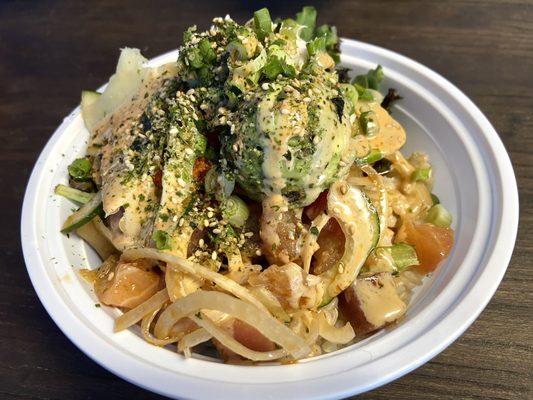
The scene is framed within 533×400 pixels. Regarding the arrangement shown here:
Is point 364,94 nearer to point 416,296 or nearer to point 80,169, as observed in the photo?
point 416,296

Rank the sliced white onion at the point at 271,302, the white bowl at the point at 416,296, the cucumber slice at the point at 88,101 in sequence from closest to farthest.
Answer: the white bowl at the point at 416,296, the sliced white onion at the point at 271,302, the cucumber slice at the point at 88,101

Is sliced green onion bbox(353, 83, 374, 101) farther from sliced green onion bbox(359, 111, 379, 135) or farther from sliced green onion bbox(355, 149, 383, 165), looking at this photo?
sliced green onion bbox(355, 149, 383, 165)

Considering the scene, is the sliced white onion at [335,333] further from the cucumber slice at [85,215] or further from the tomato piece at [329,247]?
the cucumber slice at [85,215]

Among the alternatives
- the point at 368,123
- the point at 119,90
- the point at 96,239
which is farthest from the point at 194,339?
the point at 119,90

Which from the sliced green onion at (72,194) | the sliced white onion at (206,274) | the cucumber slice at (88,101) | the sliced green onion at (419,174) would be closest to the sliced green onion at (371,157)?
the sliced green onion at (419,174)

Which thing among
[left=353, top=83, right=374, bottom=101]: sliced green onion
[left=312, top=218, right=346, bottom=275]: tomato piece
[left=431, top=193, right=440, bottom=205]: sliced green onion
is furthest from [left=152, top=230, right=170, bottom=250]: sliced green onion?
[left=431, top=193, right=440, bottom=205]: sliced green onion

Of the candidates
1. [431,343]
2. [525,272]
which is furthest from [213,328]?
[525,272]
